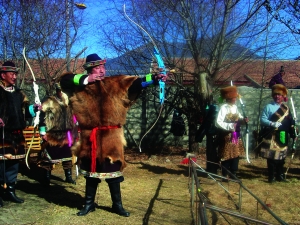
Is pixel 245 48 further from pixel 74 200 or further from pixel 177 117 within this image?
pixel 74 200

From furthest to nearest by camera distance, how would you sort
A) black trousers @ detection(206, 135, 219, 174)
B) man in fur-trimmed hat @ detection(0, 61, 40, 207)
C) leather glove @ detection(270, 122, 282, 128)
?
black trousers @ detection(206, 135, 219, 174) < leather glove @ detection(270, 122, 282, 128) < man in fur-trimmed hat @ detection(0, 61, 40, 207)

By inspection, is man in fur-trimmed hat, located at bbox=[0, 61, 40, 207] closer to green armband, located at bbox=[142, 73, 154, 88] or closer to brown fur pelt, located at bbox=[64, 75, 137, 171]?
brown fur pelt, located at bbox=[64, 75, 137, 171]

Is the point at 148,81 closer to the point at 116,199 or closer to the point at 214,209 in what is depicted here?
the point at 116,199

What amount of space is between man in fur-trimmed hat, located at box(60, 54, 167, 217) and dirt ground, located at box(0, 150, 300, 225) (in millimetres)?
629

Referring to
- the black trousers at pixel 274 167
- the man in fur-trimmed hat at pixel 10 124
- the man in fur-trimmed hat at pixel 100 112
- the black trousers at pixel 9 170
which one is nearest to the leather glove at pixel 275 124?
the black trousers at pixel 274 167

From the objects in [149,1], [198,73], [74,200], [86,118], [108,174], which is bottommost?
[74,200]

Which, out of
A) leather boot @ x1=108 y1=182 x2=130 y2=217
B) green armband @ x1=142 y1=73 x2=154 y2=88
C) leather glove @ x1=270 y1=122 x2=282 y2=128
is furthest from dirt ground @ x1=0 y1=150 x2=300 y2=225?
green armband @ x1=142 y1=73 x2=154 y2=88

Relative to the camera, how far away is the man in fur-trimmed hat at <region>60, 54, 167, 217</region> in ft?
13.6

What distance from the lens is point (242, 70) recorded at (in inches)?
Answer: 316

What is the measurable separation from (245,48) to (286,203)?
3.51 metres

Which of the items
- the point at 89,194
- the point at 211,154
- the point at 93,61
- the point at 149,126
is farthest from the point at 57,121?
the point at 149,126

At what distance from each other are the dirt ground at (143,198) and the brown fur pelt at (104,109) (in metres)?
0.80

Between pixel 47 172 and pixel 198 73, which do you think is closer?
pixel 47 172

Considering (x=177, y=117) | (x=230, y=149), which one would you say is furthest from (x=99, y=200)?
(x=177, y=117)
